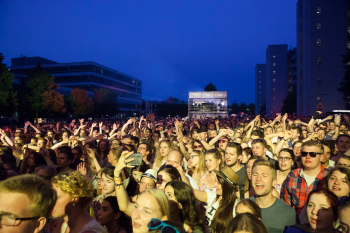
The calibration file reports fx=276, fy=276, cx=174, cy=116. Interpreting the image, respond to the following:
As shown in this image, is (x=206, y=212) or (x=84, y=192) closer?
(x=84, y=192)

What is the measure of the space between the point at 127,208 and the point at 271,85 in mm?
99117

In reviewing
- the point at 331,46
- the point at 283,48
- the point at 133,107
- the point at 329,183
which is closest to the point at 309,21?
the point at 331,46

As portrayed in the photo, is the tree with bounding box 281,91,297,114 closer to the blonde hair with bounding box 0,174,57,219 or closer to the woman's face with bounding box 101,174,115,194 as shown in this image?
the woman's face with bounding box 101,174,115,194

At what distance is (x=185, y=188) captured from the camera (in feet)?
10.3

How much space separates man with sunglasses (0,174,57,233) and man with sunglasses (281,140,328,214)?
3.27 meters

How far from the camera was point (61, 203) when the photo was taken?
8.75ft

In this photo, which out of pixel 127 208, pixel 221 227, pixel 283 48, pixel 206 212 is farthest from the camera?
pixel 283 48

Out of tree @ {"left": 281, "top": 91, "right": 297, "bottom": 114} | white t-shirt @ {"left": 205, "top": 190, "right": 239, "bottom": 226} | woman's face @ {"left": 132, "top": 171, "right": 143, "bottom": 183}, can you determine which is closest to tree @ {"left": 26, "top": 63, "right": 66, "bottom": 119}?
woman's face @ {"left": 132, "top": 171, "right": 143, "bottom": 183}

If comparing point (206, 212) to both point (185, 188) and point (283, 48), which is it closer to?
point (185, 188)

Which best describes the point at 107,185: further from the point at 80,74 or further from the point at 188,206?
the point at 80,74

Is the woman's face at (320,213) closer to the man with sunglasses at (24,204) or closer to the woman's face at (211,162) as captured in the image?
the woman's face at (211,162)

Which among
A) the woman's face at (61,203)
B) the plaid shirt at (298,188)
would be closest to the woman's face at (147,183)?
the woman's face at (61,203)

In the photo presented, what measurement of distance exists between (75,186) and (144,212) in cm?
82

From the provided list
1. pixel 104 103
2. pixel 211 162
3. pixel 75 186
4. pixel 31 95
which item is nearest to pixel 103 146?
pixel 211 162
